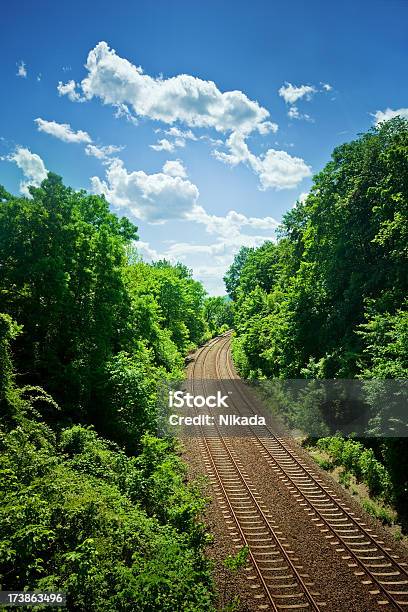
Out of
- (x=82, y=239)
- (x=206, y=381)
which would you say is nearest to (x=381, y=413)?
(x=82, y=239)

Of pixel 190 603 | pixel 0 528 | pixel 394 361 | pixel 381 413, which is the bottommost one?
pixel 190 603

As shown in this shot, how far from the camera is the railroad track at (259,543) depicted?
9.42 metres

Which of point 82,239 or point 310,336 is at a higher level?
point 82,239

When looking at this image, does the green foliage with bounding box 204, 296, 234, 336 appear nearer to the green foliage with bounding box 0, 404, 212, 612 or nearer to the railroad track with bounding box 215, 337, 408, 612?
the railroad track with bounding box 215, 337, 408, 612

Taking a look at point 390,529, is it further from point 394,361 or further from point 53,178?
point 53,178

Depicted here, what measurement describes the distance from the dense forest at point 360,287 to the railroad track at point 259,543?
14.5ft

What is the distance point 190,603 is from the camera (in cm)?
750

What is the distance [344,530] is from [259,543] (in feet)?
9.13

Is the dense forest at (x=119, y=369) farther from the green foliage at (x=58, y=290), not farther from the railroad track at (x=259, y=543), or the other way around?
the railroad track at (x=259, y=543)

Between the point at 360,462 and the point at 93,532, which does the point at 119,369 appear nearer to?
the point at 93,532

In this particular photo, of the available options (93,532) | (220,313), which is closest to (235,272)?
(220,313)

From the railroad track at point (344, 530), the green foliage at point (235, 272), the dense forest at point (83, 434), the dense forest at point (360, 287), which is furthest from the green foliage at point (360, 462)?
the green foliage at point (235, 272)

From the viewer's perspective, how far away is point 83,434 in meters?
13.7

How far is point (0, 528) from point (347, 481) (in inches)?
501
